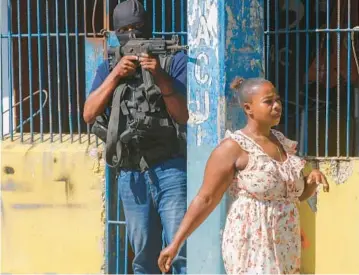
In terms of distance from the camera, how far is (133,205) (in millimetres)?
5980

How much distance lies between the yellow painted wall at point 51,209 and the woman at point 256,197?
229 centimetres

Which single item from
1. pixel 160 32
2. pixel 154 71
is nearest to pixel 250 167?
pixel 154 71

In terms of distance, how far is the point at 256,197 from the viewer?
4836mm

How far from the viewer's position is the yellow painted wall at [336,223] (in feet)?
21.7

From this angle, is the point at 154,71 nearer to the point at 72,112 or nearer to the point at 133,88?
the point at 133,88

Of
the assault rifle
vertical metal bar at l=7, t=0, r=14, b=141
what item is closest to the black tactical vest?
the assault rifle

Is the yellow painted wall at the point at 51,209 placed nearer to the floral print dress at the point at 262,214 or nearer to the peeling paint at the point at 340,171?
the peeling paint at the point at 340,171

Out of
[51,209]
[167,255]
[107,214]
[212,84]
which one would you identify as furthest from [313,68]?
[167,255]

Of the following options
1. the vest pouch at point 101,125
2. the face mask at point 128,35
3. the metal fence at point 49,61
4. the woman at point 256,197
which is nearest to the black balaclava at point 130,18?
the face mask at point 128,35

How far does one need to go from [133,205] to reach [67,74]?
1.75 m

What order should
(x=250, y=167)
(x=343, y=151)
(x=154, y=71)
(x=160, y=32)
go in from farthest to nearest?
1. (x=343, y=151)
2. (x=160, y=32)
3. (x=154, y=71)
4. (x=250, y=167)

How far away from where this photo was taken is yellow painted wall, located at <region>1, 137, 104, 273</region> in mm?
7102

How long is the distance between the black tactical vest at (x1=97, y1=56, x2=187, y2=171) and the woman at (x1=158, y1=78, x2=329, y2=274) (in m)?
0.99

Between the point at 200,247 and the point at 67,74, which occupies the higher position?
the point at 67,74
